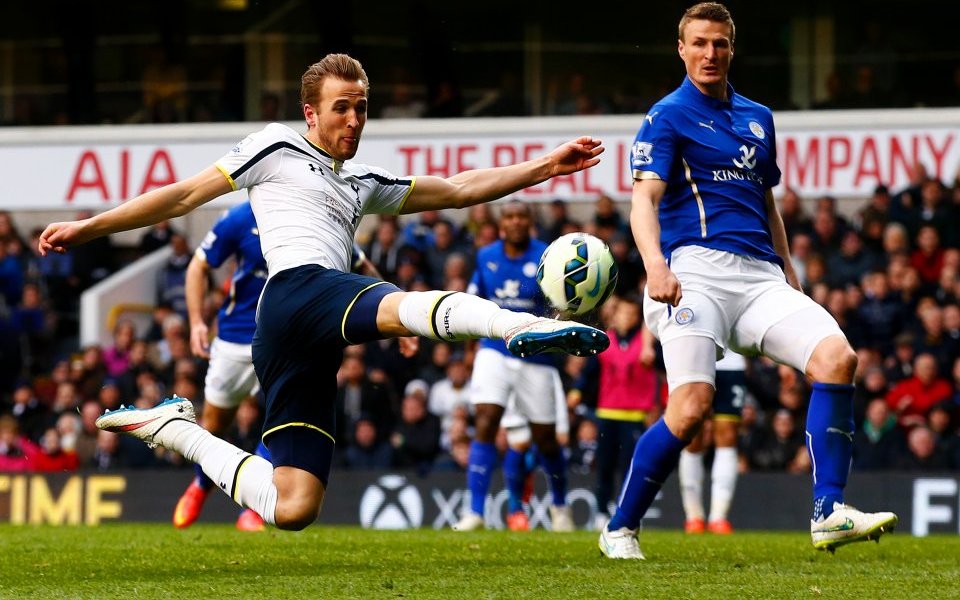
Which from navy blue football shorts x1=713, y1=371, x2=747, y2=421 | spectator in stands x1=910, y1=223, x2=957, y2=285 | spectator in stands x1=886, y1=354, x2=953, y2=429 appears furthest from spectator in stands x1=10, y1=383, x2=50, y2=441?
spectator in stands x1=910, y1=223, x2=957, y2=285

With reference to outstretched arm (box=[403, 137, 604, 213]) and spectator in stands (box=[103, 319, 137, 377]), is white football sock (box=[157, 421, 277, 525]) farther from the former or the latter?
spectator in stands (box=[103, 319, 137, 377])

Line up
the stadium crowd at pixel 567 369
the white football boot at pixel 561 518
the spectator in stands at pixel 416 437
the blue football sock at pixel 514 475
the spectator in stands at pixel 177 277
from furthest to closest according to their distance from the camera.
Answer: the spectator in stands at pixel 177 277, the spectator in stands at pixel 416 437, the stadium crowd at pixel 567 369, the blue football sock at pixel 514 475, the white football boot at pixel 561 518

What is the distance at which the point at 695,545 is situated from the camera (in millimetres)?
8719

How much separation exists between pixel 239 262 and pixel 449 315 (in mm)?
4524

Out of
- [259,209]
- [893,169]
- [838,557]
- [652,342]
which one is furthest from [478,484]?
[893,169]

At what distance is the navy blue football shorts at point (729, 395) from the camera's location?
11.3 m

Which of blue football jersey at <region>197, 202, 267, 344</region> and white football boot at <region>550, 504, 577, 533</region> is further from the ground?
blue football jersey at <region>197, 202, 267, 344</region>

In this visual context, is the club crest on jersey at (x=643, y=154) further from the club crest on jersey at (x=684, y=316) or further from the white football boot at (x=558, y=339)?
the white football boot at (x=558, y=339)

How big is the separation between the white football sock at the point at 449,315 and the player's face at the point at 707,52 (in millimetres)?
1846

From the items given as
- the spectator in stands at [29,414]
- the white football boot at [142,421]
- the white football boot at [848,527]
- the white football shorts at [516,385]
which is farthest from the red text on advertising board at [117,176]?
the white football boot at [848,527]

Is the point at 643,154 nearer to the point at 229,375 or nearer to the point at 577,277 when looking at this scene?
the point at 577,277

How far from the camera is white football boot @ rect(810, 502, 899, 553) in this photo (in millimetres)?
6441

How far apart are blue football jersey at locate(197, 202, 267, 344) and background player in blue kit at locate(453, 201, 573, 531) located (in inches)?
73.7

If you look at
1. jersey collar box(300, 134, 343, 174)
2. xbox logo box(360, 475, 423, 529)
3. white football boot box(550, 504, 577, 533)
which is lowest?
xbox logo box(360, 475, 423, 529)
